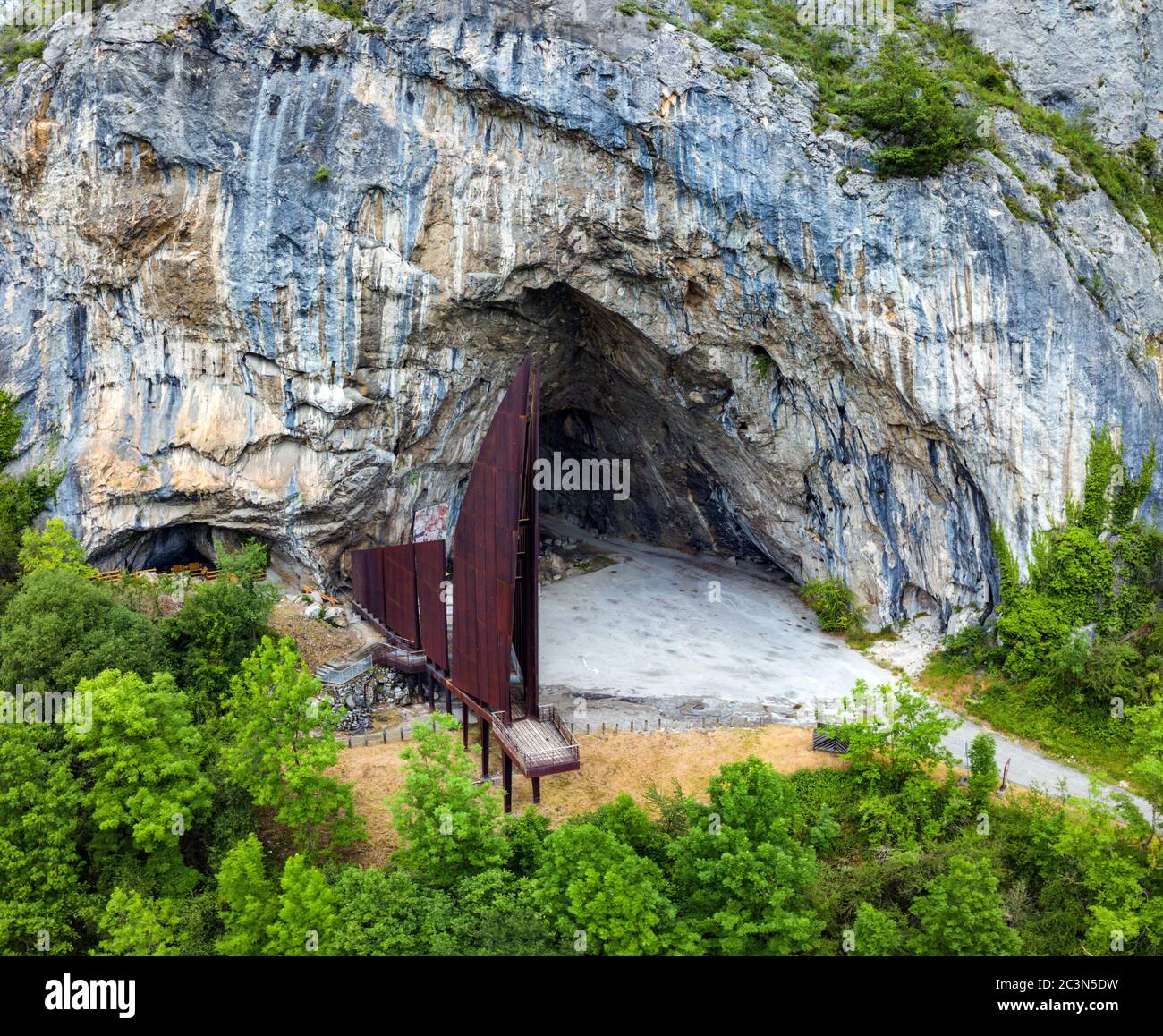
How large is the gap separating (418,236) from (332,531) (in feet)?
30.3

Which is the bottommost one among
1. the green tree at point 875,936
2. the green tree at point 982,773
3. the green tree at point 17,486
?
the green tree at point 875,936

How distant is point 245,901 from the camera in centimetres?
1370

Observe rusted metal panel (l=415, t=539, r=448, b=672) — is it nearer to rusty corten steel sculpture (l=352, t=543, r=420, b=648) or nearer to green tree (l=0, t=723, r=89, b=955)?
rusty corten steel sculpture (l=352, t=543, r=420, b=648)

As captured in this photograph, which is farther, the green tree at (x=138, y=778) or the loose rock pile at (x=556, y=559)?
the loose rock pile at (x=556, y=559)

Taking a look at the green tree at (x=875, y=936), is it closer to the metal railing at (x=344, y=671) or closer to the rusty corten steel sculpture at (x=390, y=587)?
the rusty corten steel sculpture at (x=390, y=587)

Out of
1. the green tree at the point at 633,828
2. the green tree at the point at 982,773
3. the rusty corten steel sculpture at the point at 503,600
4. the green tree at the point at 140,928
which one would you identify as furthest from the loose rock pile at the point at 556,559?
the green tree at the point at 140,928

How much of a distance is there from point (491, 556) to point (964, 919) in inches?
405

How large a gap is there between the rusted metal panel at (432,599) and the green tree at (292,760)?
476cm

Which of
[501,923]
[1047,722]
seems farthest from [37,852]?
[1047,722]

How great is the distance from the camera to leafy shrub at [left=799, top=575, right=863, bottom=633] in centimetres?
2683

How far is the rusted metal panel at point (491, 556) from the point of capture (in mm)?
16297

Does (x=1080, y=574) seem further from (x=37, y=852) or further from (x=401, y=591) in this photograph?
(x=37, y=852)

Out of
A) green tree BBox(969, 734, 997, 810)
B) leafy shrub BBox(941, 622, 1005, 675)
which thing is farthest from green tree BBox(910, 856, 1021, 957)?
leafy shrub BBox(941, 622, 1005, 675)

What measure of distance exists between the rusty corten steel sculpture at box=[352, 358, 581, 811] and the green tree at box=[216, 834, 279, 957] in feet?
16.1
